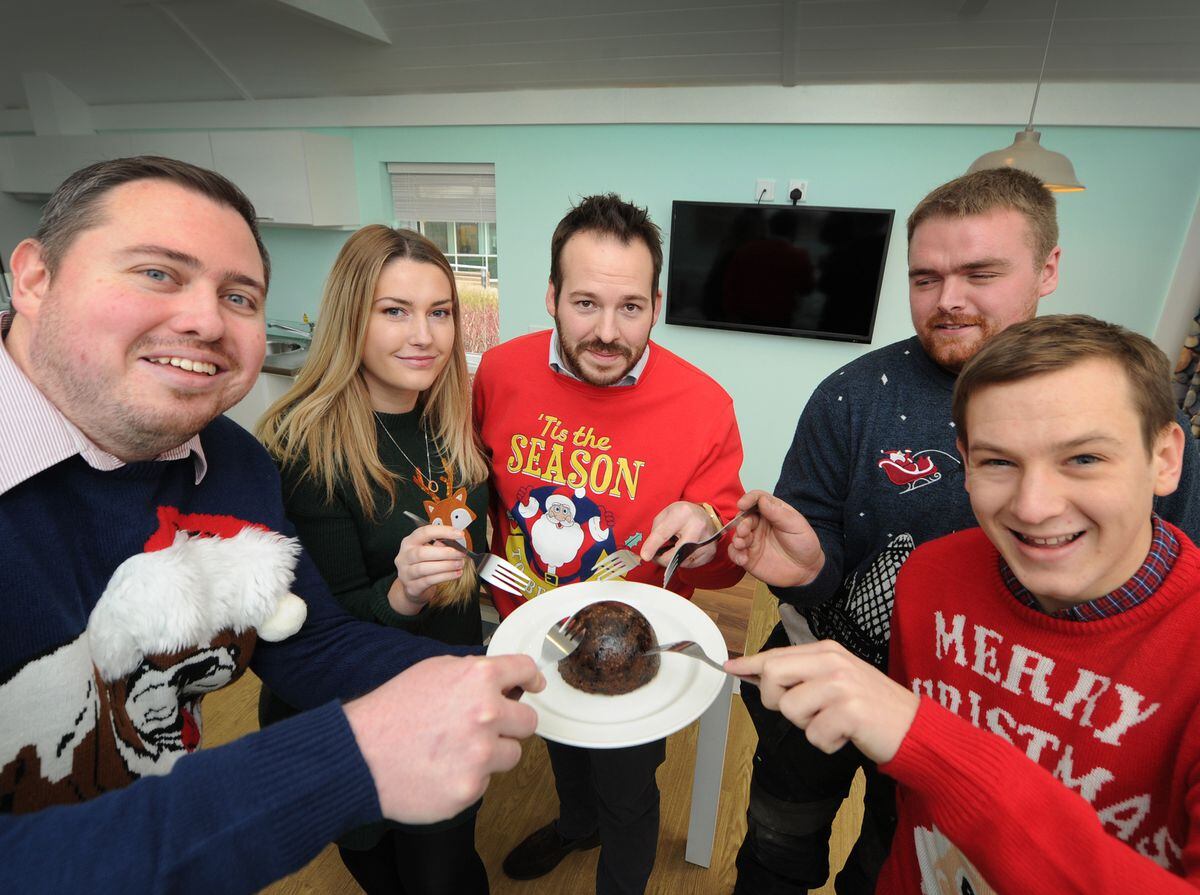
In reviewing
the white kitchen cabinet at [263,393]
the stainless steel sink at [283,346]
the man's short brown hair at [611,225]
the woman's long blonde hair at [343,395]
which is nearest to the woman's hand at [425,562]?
the woman's long blonde hair at [343,395]

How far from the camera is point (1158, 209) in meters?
3.19

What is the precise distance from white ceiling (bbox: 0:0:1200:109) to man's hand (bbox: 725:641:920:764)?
328cm

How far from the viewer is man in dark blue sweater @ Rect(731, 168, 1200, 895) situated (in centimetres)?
128

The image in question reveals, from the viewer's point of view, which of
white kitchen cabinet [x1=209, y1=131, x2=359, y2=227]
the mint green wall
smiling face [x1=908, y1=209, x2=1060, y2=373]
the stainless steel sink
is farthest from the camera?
the stainless steel sink

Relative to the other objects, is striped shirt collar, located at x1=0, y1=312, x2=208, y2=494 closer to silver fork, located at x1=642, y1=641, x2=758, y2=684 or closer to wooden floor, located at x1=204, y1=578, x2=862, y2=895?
silver fork, located at x1=642, y1=641, x2=758, y2=684

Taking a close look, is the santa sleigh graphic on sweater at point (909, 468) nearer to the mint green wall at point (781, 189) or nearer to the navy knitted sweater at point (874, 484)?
the navy knitted sweater at point (874, 484)

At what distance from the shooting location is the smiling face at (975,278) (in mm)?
1259

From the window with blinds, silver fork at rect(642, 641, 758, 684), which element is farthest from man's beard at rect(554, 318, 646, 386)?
the window with blinds

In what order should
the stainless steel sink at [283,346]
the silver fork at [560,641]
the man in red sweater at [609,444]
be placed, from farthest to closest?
the stainless steel sink at [283,346] < the man in red sweater at [609,444] < the silver fork at [560,641]

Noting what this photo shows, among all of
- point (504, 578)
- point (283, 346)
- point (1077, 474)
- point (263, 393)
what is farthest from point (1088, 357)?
point (283, 346)

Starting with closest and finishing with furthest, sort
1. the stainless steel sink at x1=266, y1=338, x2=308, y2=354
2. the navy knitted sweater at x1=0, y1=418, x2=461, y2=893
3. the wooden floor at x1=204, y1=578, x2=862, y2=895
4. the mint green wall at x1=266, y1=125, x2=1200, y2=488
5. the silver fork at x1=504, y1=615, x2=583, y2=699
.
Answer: the navy knitted sweater at x1=0, y1=418, x2=461, y2=893
the silver fork at x1=504, y1=615, x2=583, y2=699
the wooden floor at x1=204, y1=578, x2=862, y2=895
the mint green wall at x1=266, y1=125, x2=1200, y2=488
the stainless steel sink at x1=266, y1=338, x2=308, y2=354

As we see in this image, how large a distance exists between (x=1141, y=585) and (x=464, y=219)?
15.9 ft

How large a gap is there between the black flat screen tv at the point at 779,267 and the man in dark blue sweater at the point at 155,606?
3297 mm

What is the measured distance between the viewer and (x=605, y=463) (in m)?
1.67
